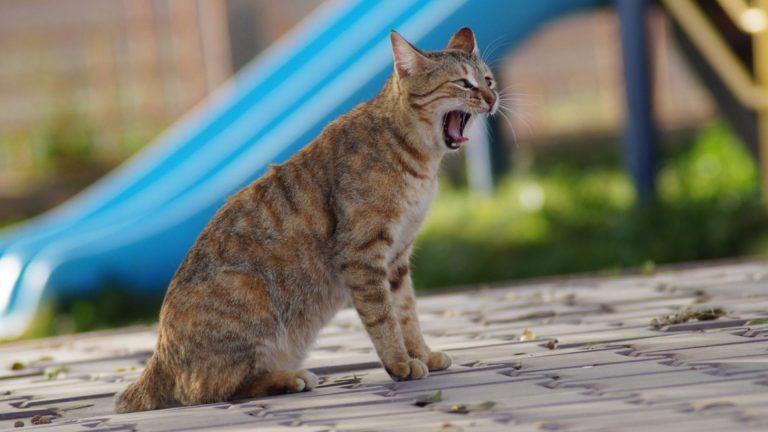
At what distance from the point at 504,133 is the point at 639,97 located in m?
3.00

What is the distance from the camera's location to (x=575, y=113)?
1384 centimetres

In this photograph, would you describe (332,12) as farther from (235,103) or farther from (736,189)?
(736,189)

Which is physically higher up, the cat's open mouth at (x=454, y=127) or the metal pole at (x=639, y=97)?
the metal pole at (x=639, y=97)

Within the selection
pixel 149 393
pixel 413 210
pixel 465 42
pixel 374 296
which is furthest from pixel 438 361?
pixel 465 42

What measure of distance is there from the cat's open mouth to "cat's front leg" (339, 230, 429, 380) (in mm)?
448

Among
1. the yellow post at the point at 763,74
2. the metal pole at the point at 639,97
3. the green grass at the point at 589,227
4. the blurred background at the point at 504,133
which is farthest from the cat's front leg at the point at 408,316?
the metal pole at the point at 639,97

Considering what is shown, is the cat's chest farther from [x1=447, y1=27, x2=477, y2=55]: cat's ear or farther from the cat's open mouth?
[x1=447, y1=27, x2=477, y2=55]: cat's ear

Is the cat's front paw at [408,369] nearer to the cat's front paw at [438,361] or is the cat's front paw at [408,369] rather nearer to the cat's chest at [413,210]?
the cat's front paw at [438,361]

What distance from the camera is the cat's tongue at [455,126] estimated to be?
3834mm

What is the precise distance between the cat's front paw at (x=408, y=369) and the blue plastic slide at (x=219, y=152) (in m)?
4.31

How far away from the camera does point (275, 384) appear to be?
355 cm

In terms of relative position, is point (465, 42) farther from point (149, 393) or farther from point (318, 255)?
point (149, 393)

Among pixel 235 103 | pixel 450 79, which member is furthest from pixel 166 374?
pixel 235 103

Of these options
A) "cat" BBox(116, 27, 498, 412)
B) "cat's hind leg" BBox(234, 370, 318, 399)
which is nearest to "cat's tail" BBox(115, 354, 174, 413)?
"cat" BBox(116, 27, 498, 412)
